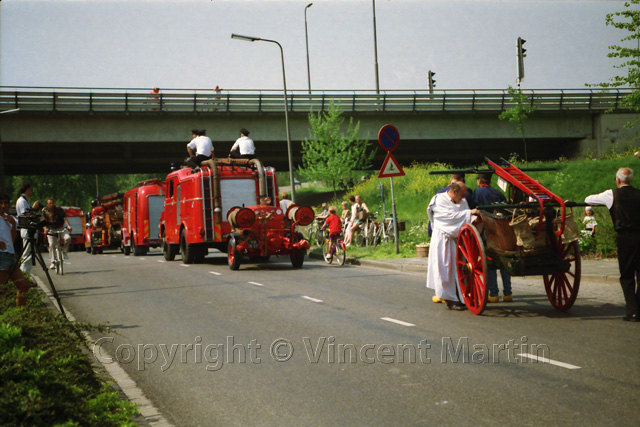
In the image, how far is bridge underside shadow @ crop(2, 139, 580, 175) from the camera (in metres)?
42.9

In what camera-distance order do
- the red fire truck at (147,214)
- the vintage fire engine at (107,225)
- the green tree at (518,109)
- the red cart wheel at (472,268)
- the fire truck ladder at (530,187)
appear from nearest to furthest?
the fire truck ladder at (530,187) < the red cart wheel at (472,268) < the red fire truck at (147,214) < the vintage fire engine at (107,225) < the green tree at (518,109)

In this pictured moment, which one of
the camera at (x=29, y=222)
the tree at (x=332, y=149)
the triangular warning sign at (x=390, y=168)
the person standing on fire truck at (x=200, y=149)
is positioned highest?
the tree at (x=332, y=149)

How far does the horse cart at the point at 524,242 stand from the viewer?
9195 millimetres

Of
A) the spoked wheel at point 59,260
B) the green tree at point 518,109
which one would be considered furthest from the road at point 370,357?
the green tree at point 518,109

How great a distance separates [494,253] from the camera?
9.59 m

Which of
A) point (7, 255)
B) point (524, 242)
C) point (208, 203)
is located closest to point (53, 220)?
point (208, 203)

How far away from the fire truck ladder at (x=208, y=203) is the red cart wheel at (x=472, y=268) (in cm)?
1046

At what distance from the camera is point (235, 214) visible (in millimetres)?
17734

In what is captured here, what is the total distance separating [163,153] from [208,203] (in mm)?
28346

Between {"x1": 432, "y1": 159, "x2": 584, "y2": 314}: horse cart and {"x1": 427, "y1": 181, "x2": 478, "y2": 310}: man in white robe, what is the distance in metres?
0.26

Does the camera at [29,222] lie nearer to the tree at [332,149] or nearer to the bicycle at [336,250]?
the bicycle at [336,250]

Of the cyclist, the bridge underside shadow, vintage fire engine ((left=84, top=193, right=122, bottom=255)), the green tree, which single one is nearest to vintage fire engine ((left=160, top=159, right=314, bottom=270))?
the cyclist

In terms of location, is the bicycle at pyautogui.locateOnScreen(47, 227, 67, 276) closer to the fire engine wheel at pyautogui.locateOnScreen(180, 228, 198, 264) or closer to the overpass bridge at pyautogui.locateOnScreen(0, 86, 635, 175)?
the fire engine wheel at pyautogui.locateOnScreen(180, 228, 198, 264)

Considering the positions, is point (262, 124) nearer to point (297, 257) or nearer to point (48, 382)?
point (297, 257)
